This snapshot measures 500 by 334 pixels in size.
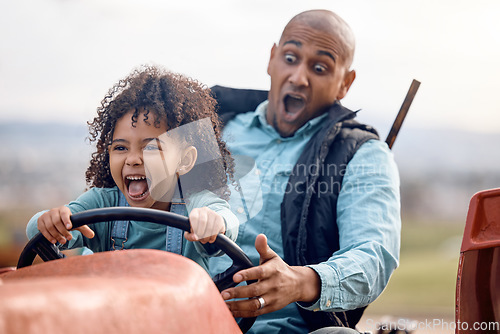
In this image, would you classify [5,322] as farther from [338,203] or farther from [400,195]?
[400,195]

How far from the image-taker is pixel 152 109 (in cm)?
160

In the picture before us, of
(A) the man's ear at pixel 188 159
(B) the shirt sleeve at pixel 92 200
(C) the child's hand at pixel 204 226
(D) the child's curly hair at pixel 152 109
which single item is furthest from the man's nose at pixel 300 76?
(C) the child's hand at pixel 204 226

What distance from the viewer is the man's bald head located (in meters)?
2.25

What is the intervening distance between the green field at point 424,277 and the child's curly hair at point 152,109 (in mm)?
8064

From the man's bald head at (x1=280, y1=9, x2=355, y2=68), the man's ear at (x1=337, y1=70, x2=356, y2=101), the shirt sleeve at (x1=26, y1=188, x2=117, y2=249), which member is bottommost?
the shirt sleeve at (x1=26, y1=188, x2=117, y2=249)

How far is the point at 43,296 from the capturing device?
0.82 metres

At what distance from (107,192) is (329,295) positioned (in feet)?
2.24

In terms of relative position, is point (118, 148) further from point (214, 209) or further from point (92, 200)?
point (214, 209)

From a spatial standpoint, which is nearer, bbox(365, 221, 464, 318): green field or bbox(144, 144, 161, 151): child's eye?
bbox(144, 144, 161, 151): child's eye

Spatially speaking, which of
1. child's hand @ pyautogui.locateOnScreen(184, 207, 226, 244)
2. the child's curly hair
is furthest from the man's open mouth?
child's hand @ pyautogui.locateOnScreen(184, 207, 226, 244)

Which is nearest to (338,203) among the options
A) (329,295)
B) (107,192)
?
(329,295)

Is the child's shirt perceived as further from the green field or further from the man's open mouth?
the green field

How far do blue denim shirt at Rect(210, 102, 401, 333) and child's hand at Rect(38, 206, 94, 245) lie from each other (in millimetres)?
489

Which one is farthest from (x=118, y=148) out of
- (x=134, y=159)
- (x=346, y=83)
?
(x=346, y=83)
